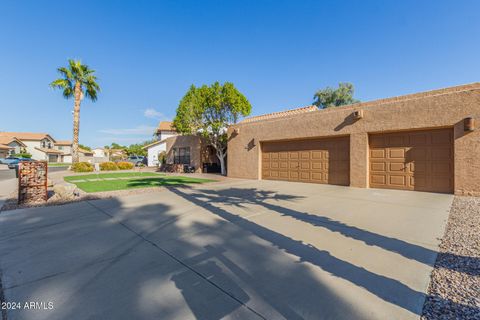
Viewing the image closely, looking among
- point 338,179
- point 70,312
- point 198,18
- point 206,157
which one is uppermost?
point 198,18

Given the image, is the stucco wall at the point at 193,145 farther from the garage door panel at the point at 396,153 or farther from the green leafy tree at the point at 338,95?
the green leafy tree at the point at 338,95

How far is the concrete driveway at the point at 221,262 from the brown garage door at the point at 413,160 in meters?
3.42

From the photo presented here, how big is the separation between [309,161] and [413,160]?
15.1ft

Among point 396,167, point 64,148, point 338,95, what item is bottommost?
point 396,167

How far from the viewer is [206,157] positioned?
20953mm

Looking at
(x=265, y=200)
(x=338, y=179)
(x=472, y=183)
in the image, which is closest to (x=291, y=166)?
(x=338, y=179)

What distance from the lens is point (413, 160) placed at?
9.36m

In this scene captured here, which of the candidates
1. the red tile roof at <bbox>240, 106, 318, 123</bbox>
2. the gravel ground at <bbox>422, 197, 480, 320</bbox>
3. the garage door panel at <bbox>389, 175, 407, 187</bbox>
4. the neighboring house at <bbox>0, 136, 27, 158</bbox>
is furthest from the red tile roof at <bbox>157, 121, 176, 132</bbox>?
the gravel ground at <bbox>422, 197, 480, 320</bbox>

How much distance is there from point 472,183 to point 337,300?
9.26 m

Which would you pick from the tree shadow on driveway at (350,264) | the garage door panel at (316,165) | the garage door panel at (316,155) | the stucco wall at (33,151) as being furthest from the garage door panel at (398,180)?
the stucco wall at (33,151)

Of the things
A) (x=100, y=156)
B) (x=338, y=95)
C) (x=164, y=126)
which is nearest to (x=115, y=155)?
(x=100, y=156)

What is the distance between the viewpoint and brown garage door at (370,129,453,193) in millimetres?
8781

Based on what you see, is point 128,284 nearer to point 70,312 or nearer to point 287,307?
point 70,312

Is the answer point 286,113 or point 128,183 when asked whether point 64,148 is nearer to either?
point 128,183
